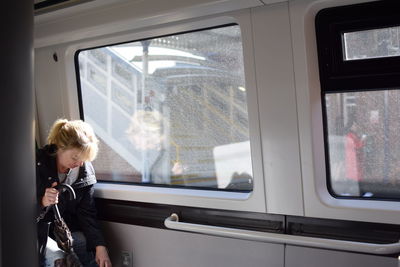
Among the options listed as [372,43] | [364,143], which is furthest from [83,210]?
[372,43]

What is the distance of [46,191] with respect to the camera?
7.43 ft

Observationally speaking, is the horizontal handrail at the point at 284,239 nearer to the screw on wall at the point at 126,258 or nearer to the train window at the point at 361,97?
the train window at the point at 361,97

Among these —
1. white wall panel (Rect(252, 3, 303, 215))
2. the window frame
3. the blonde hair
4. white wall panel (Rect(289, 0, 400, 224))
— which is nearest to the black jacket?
the window frame

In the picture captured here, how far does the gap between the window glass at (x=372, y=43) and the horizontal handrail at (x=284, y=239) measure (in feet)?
2.66

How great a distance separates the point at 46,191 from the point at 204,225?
0.84 meters

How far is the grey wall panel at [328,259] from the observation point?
6.61ft

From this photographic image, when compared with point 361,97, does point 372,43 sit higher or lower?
higher

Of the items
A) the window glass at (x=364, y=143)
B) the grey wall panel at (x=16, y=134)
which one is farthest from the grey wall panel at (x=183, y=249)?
the grey wall panel at (x=16, y=134)

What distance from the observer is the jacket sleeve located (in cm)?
272

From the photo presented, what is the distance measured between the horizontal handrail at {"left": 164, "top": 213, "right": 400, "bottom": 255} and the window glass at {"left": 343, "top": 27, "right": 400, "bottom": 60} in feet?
2.66

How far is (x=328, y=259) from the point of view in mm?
2117

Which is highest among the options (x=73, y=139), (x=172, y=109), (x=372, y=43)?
(x=372, y=43)

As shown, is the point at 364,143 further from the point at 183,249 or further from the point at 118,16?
the point at 118,16

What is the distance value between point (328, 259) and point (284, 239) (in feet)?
0.74
